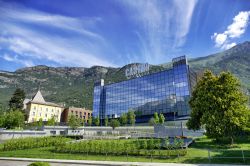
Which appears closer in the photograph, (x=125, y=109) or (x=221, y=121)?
(x=221, y=121)

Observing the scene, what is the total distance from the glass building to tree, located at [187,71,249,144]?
123 feet

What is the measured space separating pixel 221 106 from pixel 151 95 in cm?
6145

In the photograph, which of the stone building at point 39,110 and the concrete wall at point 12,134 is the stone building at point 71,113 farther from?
the concrete wall at point 12,134

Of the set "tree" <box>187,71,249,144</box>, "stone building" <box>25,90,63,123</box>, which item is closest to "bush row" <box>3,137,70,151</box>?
"tree" <box>187,71,249,144</box>

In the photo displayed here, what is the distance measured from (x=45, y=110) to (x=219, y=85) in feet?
362

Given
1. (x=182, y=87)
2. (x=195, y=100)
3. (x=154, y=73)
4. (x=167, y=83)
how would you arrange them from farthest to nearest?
(x=154, y=73), (x=167, y=83), (x=182, y=87), (x=195, y=100)

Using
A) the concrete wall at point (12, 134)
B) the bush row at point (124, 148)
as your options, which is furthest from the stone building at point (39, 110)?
the bush row at point (124, 148)

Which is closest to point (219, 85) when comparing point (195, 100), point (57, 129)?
point (195, 100)

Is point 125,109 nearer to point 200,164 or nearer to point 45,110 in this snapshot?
point 45,110

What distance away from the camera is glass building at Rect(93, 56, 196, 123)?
82125 mm

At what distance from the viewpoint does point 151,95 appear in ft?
305

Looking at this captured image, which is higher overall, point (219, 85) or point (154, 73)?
point (154, 73)

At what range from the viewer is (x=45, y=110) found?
12431cm

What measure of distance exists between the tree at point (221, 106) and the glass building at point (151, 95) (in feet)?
123
